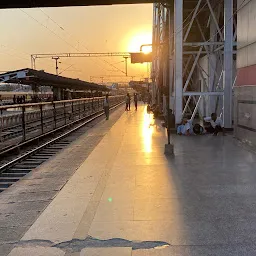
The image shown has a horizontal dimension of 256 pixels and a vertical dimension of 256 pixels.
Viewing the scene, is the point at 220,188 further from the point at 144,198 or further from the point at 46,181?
the point at 46,181

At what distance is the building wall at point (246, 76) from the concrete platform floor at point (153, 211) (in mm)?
1870

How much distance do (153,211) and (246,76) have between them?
709 centimetres

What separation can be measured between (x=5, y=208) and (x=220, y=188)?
353cm

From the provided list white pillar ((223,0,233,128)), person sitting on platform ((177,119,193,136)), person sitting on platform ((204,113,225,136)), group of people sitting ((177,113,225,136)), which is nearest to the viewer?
person sitting on platform ((204,113,225,136))

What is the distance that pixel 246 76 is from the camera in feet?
36.9

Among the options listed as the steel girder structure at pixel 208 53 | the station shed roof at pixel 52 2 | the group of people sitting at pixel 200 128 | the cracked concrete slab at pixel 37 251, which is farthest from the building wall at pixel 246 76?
the station shed roof at pixel 52 2

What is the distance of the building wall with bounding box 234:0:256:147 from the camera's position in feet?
34.6

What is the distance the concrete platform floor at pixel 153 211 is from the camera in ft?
13.9

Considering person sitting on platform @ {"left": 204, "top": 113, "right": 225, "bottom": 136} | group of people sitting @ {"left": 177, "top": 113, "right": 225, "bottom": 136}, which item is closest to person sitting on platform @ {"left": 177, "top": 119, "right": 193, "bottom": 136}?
group of people sitting @ {"left": 177, "top": 113, "right": 225, "bottom": 136}

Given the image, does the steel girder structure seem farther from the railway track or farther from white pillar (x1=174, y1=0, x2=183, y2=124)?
the railway track

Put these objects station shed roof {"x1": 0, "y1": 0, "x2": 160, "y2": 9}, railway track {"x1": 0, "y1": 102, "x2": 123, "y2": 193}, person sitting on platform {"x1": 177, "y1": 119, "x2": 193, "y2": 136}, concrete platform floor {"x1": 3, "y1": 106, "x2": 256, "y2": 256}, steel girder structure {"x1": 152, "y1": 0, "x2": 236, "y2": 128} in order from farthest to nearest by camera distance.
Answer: station shed roof {"x1": 0, "y1": 0, "x2": 160, "y2": 9} < steel girder structure {"x1": 152, "y1": 0, "x2": 236, "y2": 128} < person sitting on platform {"x1": 177, "y1": 119, "x2": 193, "y2": 136} < railway track {"x1": 0, "y1": 102, "x2": 123, "y2": 193} < concrete platform floor {"x1": 3, "y1": 106, "x2": 256, "y2": 256}

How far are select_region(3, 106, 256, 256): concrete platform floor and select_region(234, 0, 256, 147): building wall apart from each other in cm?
187

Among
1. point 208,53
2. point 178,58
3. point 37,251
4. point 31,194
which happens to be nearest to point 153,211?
point 37,251

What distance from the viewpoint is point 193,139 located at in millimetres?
13258
